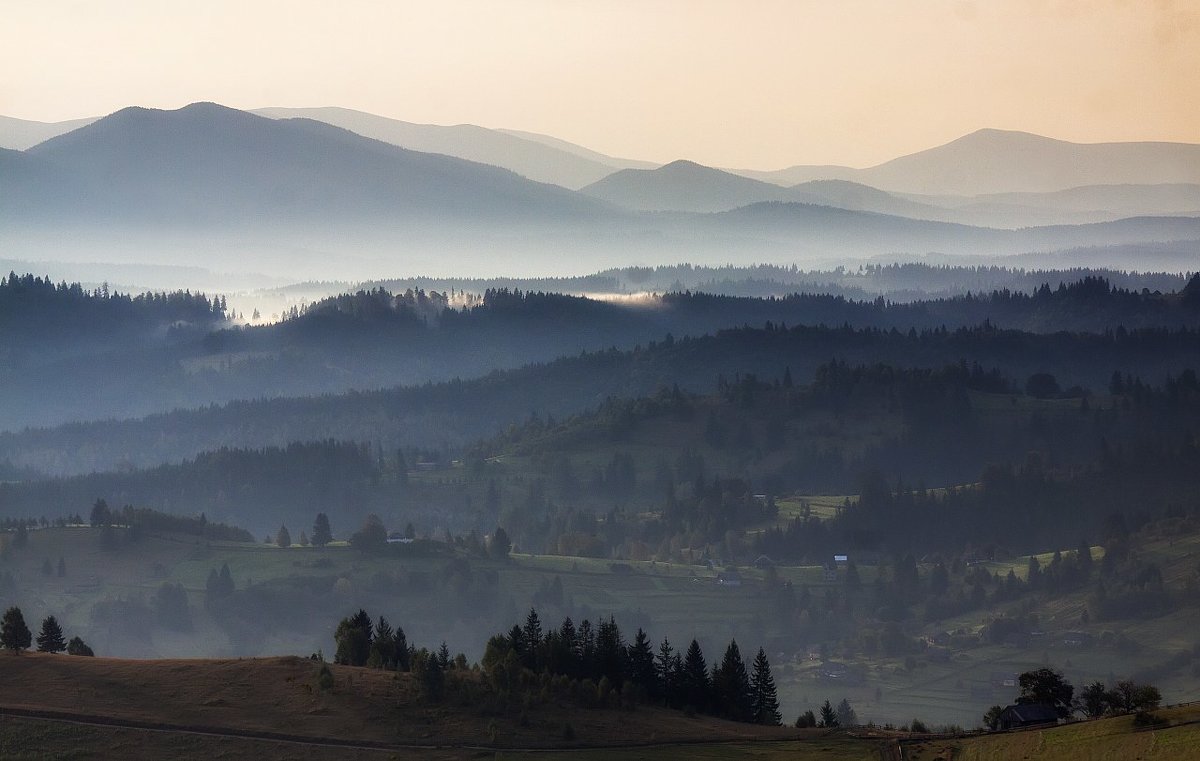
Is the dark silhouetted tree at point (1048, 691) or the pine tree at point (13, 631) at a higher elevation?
the pine tree at point (13, 631)

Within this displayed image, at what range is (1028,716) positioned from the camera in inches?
7244

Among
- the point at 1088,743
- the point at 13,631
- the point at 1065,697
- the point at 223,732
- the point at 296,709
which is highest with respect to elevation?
the point at 13,631

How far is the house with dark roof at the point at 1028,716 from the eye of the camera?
183m

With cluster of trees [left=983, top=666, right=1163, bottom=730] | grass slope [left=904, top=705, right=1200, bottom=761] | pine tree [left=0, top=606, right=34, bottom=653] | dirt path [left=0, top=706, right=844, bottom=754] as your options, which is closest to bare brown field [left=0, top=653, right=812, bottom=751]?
dirt path [left=0, top=706, right=844, bottom=754]

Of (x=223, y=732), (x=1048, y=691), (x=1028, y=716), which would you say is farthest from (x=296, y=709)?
(x=1048, y=691)

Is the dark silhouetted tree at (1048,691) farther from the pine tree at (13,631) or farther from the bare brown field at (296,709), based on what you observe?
the pine tree at (13,631)

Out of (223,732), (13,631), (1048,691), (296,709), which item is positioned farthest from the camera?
(13,631)

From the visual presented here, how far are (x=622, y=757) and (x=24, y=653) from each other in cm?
6353

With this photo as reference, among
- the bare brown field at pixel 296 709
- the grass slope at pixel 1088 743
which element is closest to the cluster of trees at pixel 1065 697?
the grass slope at pixel 1088 743

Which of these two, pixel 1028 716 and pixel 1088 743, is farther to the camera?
pixel 1028 716

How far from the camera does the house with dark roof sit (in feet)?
601

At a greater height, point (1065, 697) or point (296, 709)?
point (296, 709)

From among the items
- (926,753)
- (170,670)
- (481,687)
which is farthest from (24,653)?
(926,753)

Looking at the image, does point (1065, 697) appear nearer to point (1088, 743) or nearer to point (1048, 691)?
point (1048, 691)
